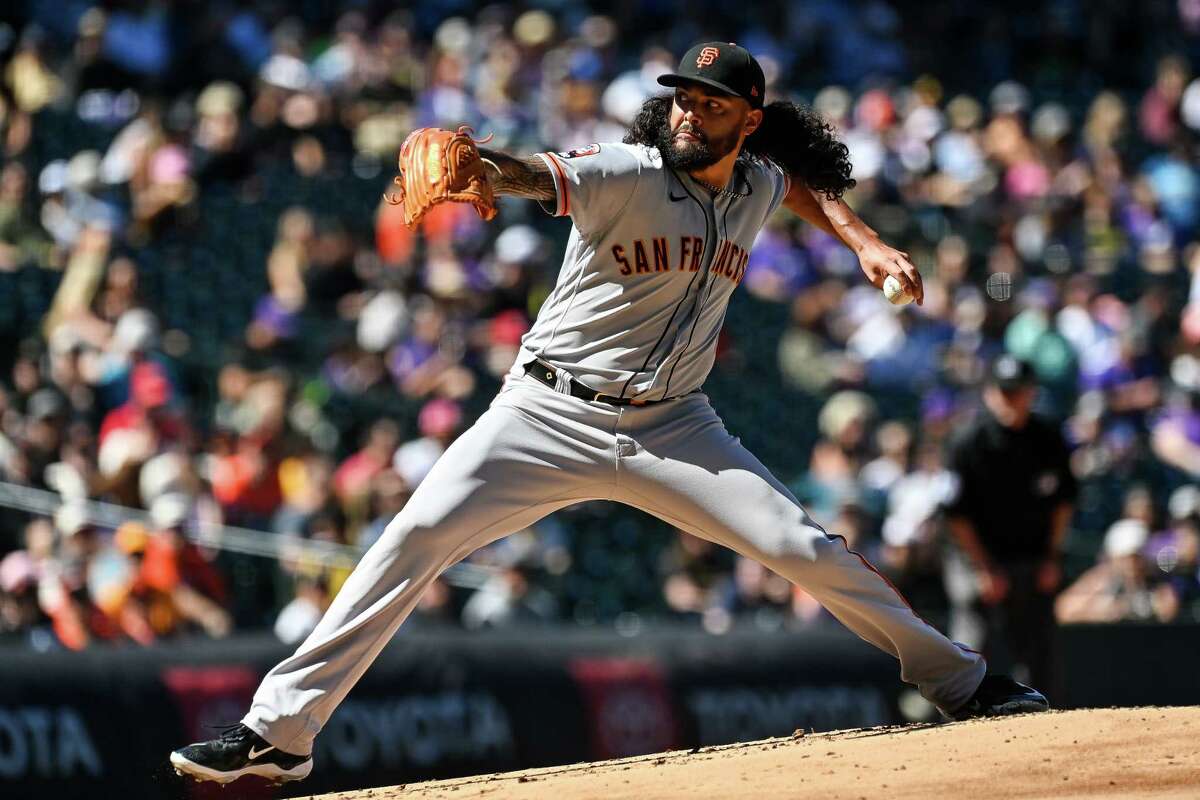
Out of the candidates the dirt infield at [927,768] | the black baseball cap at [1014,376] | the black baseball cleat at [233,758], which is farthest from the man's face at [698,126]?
the black baseball cap at [1014,376]

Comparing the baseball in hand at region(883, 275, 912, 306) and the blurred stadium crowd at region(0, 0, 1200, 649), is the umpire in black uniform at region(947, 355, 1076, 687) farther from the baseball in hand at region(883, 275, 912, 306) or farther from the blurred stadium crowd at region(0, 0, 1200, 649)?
the baseball in hand at region(883, 275, 912, 306)

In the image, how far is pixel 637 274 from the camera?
5.44m

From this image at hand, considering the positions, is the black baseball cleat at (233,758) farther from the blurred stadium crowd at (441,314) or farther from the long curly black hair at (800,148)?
the blurred stadium crowd at (441,314)

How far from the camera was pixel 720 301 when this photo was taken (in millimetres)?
5715

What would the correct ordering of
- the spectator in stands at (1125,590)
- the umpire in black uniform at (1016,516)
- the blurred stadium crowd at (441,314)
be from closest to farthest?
the umpire in black uniform at (1016,516)
the blurred stadium crowd at (441,314)
the spectator in stands at (1125,590)

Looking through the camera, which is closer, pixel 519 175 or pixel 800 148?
pixel 519 175

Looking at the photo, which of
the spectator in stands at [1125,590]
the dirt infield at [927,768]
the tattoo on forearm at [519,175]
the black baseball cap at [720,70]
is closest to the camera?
the tattoo on forearm at [519,175]

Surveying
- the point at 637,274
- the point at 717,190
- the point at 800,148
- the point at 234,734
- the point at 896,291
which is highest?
the point at 800,148

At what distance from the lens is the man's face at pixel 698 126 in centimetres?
548

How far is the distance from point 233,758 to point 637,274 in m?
1.84

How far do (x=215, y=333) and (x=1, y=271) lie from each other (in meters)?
1.36

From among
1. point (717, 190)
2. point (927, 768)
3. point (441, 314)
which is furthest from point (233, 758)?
point (441, 314)

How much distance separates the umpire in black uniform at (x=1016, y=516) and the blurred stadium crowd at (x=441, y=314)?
248 millimetres

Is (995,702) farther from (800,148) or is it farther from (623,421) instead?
(800,148)
